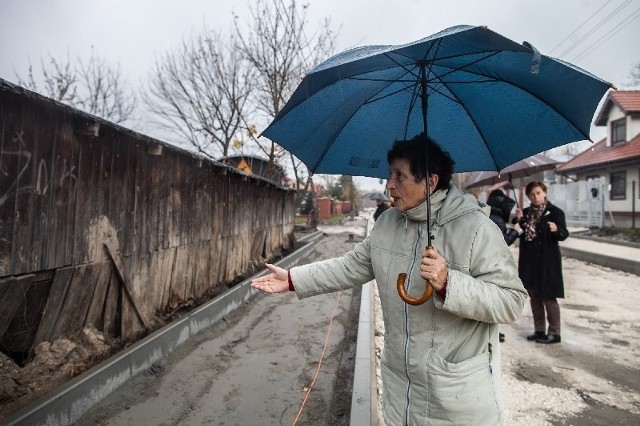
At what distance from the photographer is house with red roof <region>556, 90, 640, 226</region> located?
772 inches

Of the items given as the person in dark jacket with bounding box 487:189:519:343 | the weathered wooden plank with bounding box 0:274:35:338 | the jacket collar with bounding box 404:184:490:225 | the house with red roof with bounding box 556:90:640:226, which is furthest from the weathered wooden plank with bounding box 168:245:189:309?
the house with red roof with bounding box 556:90:640:226

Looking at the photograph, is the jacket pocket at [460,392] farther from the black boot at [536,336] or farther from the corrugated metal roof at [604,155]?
the corrugated metal roof at [604,155]

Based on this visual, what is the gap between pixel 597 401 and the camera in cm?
372

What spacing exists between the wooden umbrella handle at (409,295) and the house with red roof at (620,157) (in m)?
21.2

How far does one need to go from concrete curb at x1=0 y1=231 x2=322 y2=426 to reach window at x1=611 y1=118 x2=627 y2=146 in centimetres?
2426

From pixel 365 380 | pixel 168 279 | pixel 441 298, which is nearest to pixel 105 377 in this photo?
pixel 168 279

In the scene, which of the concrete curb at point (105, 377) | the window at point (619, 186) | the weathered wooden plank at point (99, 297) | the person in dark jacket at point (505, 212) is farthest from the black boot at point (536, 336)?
the window at point (619, 186)

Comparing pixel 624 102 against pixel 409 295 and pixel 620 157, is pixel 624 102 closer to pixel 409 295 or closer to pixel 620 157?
pixel 620 157

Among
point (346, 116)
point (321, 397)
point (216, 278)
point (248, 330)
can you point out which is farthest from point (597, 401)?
point (216, 278)

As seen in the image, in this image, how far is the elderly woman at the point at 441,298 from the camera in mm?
1622

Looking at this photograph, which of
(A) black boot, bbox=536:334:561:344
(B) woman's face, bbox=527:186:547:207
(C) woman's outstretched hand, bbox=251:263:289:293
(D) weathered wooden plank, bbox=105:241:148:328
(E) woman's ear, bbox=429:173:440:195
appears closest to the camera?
(E) woman's ear, bbox=429:173:440:195

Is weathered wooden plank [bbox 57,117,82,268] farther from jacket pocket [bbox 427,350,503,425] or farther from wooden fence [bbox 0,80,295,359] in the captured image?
jacket pocket [bbox 427,350,503,425]

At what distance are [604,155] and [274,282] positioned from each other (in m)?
25.8

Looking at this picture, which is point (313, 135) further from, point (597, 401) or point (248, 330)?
point (248, 330)
